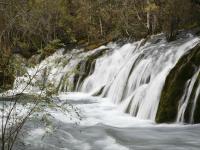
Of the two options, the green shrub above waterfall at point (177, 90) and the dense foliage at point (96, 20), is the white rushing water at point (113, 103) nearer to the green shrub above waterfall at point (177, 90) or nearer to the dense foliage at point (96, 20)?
the green shrub above waterfall at point (177, 90)

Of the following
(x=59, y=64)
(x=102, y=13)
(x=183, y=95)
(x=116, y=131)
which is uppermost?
(x=102, y=13)

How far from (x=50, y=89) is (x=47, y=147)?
8.80 feet

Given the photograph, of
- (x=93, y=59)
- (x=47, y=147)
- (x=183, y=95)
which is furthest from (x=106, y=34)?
(x=47, y=147)

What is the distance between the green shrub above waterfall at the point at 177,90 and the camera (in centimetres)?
1193

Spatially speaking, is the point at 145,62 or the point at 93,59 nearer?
the point at 145,62

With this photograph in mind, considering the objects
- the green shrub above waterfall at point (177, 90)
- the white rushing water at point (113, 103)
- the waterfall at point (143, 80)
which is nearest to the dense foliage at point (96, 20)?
the white rushing water at point (113, 103)

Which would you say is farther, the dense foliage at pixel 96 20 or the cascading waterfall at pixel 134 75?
the dense foliage at pixel 96 20

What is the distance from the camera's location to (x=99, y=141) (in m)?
9.83

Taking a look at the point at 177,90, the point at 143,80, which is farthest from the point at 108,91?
the point at 177,90

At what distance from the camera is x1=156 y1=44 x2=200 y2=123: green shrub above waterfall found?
1193cm

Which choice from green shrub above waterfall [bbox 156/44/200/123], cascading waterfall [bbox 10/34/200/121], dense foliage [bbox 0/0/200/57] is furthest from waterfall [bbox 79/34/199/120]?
dense foliage [bbox 0/0/200/57]

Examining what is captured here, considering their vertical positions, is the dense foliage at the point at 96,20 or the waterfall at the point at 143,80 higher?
the dense foliage at the point at 96,20

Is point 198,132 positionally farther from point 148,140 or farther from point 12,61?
point 12,61

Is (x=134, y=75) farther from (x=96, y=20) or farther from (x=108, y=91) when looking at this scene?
(x=96, y=20)
